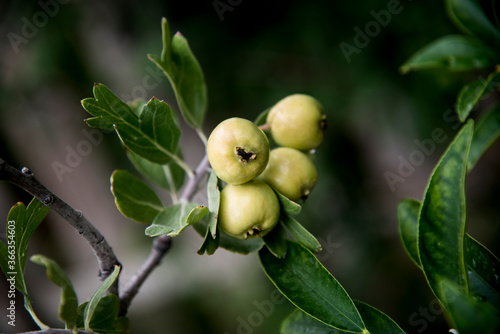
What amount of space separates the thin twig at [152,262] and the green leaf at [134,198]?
63 mm

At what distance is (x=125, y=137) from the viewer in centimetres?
79

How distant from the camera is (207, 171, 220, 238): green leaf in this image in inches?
29.1

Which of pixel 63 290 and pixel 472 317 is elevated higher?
pixel 63 290

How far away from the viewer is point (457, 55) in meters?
1.10

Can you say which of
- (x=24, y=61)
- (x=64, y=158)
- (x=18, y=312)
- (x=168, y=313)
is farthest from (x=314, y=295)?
(x=64, y=158)

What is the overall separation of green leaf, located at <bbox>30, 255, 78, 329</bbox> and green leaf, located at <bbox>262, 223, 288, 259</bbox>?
1.19 feet

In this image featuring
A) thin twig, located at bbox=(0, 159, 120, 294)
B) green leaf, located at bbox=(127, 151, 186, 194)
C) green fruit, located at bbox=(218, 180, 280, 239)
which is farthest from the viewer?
green leaf, located at bbox=(127, 151, 186, 194)

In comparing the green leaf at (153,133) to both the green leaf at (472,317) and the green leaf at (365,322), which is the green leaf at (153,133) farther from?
the green leaf at (472,317)

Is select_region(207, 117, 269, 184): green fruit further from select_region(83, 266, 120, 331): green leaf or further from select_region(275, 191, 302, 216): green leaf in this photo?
select_region(83, 266, 120, 331): green leaf

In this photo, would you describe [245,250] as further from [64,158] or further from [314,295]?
[64,158]

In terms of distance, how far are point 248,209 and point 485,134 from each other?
0.70 meters

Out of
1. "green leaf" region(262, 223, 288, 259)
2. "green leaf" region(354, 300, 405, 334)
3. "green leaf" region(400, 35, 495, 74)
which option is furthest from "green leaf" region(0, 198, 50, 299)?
"green leaf" region(400, 35, 495, 74)

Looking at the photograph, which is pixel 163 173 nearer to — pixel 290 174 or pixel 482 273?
pixel 290 174

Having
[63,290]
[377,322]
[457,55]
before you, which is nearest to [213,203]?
[63,290]
